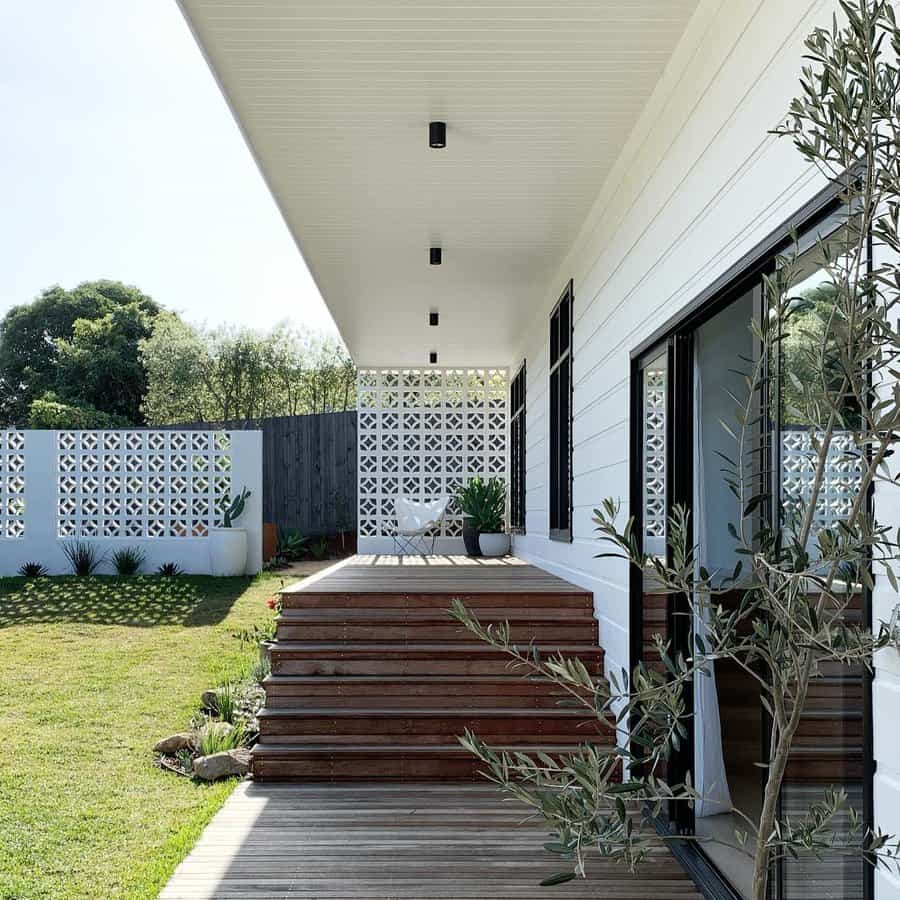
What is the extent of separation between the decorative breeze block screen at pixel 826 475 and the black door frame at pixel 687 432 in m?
0.27

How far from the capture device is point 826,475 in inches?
100

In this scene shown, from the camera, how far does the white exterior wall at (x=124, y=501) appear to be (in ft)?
38.8

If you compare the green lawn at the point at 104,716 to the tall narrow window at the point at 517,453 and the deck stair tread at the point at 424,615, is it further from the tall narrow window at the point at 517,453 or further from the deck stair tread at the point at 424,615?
the tall narrow window at the point at 517,453

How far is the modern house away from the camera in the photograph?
2.82m

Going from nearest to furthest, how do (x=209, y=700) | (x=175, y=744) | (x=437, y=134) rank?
(x=437, y=134) < (x=175, y=744) < (x=209, y=700)

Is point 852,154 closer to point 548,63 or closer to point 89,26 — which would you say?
point 548,63

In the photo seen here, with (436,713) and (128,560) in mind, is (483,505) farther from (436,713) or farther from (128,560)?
(436,713)

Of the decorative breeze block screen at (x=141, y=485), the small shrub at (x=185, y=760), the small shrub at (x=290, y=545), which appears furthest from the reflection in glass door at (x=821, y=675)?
the small shrub at (x=290, y=545)

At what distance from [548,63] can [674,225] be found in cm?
76

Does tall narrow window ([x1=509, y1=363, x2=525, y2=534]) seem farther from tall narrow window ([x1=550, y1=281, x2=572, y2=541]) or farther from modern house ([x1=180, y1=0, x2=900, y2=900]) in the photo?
tall narrow window ([x1=550, y1=281, x2=572, y2=541])

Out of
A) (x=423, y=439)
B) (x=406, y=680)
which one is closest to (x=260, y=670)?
(x=406, y=680)

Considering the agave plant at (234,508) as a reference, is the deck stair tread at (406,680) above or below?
below

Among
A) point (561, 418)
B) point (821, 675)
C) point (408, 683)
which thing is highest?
point (561, 418)

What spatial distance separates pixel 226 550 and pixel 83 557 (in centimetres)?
155
